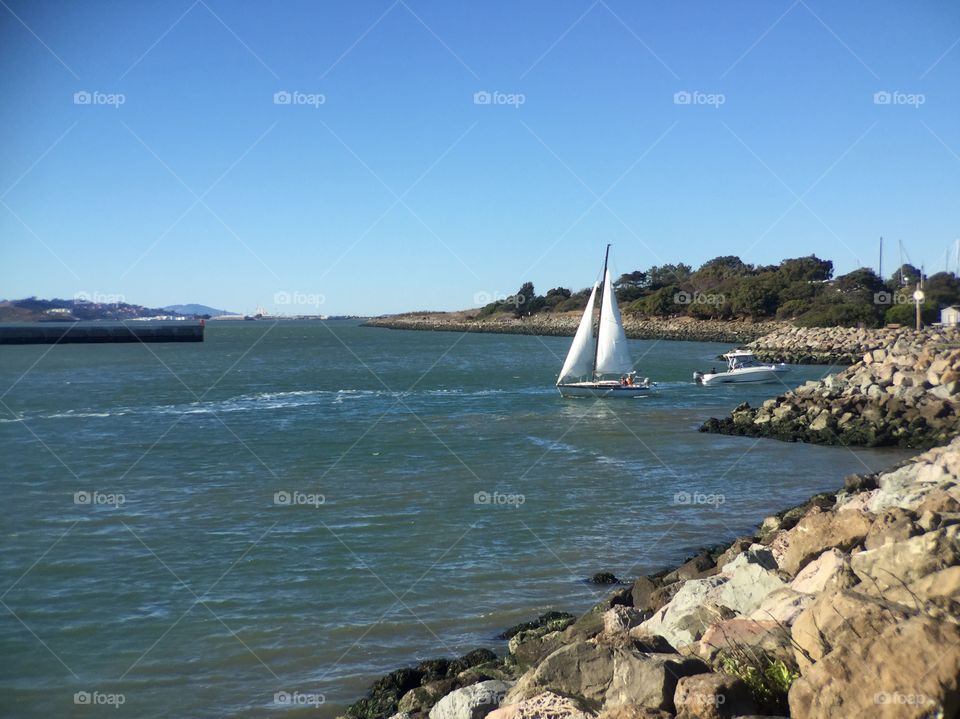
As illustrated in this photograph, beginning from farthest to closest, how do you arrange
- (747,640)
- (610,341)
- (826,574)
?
(610,341) → (826,574) → (747,640)

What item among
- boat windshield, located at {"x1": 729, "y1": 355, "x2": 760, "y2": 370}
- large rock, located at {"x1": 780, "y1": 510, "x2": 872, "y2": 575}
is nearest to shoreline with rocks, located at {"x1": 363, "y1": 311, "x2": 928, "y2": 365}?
boat windshield, located at {"x1": 729, "y1": 355, "x2": 760, "y2": 370}

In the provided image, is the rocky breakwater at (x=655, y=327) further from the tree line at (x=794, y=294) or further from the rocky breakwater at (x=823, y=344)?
the rocky breakwater at (x=823, y=344)

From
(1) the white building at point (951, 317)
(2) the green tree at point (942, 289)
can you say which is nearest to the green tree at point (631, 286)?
(2) the green tree at point (942, 289)

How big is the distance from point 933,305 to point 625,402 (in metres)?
56.2

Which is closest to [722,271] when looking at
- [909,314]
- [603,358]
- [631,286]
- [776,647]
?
[631,286]

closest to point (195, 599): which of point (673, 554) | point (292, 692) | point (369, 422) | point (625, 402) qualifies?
point (292, 692)

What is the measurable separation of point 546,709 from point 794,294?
115657mm

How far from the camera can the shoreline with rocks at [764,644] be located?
18.7ft

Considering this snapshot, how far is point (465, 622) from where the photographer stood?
12.5 metres

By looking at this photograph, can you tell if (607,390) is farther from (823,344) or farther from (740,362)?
(823,344)

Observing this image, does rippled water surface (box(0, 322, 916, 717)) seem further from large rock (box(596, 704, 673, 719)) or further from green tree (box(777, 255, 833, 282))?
green tree (box(777, 255, 833, 282))

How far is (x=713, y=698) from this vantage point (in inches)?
240

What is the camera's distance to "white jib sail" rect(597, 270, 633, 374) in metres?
45.2

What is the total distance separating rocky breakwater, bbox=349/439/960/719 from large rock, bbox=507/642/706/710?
1cm
